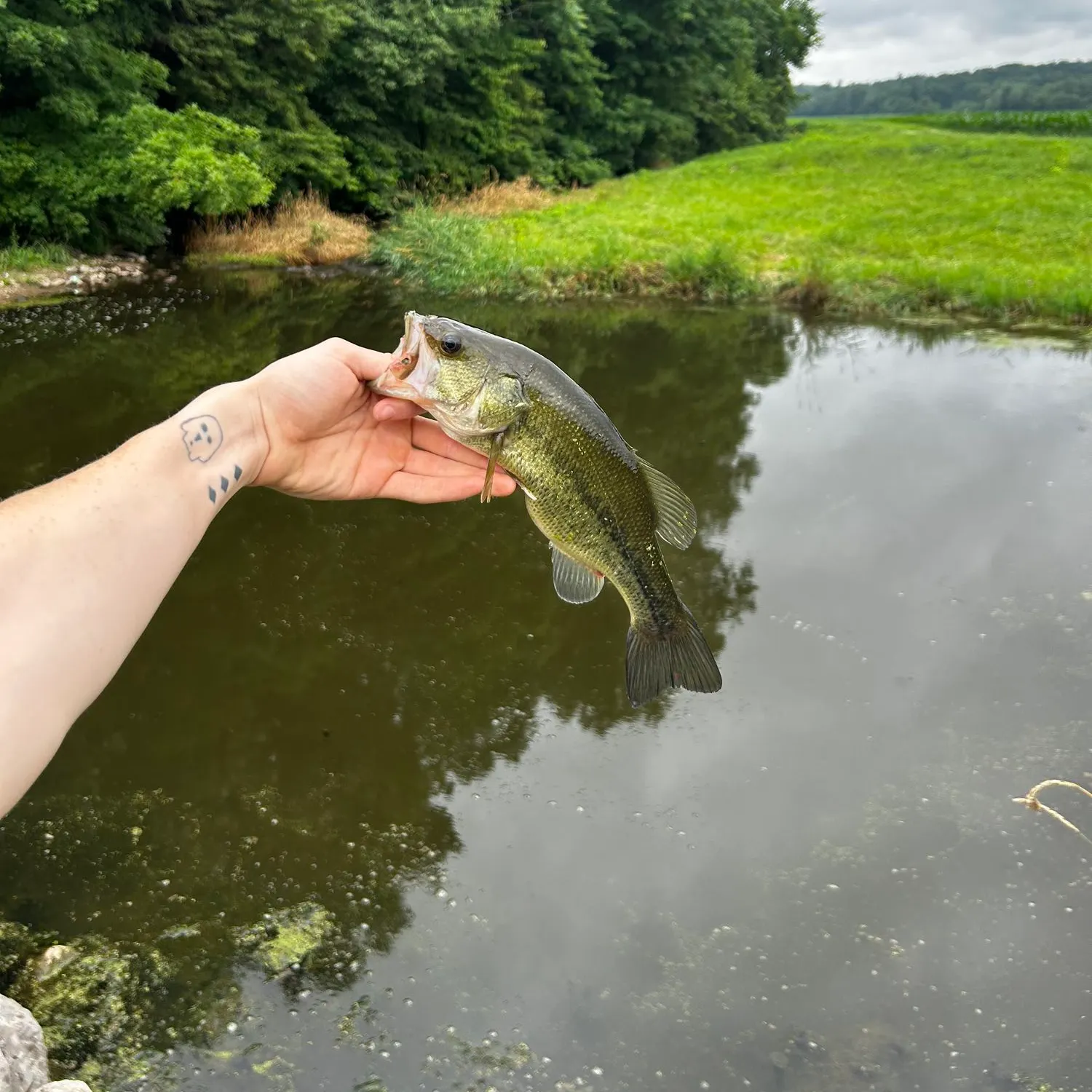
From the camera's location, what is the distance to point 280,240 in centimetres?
1944

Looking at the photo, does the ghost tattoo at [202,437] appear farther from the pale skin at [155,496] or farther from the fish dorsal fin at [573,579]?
the fish dorsal fin at [573,579]

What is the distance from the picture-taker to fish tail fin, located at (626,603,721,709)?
10.5 feet

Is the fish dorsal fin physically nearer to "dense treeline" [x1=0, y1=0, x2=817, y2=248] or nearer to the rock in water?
the rock in water

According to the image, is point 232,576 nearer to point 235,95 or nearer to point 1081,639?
point 1081,639

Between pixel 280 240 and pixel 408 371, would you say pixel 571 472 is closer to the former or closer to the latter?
pixel 408 371

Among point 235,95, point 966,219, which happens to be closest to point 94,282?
point 235,95

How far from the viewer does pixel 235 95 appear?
20.2 metres

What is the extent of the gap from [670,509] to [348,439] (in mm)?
1205

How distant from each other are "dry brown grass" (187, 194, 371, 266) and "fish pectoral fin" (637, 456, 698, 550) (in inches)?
690

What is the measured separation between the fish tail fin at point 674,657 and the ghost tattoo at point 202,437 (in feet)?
4.96

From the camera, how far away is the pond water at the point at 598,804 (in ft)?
11.8

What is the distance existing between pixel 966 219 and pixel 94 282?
1632 cm

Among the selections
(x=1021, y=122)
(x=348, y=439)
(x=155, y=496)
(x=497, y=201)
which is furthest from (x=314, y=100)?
(x=1021, y=122)

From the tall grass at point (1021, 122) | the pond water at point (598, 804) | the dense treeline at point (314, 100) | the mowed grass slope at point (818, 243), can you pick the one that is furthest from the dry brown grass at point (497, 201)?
the tall grass at point (1021, 122)
